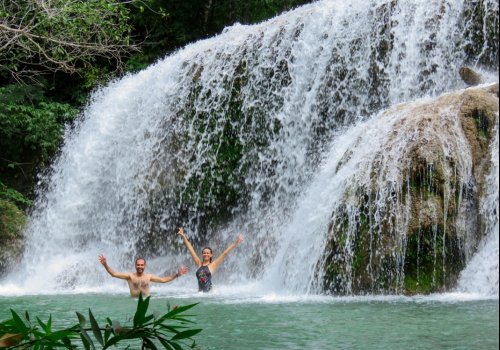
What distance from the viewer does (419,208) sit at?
832 centimetres

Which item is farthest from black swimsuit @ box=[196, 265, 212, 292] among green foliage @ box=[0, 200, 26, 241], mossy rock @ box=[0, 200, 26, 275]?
green foliage @ box=[0, 200, 26, 241]

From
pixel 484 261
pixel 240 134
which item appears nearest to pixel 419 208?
pixel 484 261

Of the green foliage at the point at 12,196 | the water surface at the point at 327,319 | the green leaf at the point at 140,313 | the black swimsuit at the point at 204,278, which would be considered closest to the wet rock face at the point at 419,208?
the water surface at the point at 327,319

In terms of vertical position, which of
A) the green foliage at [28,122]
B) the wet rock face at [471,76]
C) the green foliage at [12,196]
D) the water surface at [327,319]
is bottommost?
the water surface at [327,319]

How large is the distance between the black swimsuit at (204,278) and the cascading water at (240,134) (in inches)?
34.9

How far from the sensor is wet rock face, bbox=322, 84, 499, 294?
821 centimetres

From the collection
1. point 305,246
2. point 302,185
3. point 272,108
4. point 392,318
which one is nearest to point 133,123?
point 272,108

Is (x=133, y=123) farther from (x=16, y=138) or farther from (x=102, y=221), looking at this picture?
(x=16, y=138)

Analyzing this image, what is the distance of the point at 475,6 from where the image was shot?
1087 centimetres

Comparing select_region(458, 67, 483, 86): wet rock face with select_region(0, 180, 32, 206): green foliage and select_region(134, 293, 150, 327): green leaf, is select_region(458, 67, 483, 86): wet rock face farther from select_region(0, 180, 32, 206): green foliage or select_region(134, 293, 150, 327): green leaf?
select_region(0, 180, 32, 206): green foliage

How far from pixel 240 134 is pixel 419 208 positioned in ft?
16.1

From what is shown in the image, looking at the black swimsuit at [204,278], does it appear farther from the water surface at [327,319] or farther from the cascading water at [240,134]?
the cascading water at [240,134]

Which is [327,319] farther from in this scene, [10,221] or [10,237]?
[10,221]

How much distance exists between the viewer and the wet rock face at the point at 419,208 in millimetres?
8211
